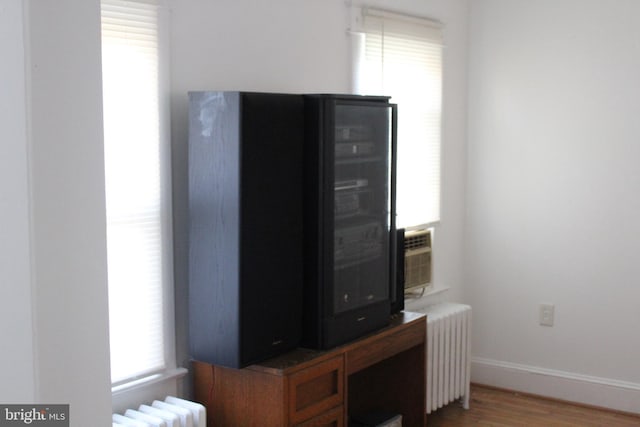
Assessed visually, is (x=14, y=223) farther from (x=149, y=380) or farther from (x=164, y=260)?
(x=149, y=380)

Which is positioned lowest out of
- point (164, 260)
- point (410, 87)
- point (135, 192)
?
point (164, 260)

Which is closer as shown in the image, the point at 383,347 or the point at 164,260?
the point at 164,260

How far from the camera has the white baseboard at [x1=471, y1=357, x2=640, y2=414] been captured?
4.35 meters

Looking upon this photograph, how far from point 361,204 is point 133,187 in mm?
1009

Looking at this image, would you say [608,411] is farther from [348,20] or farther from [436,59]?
[348,20]

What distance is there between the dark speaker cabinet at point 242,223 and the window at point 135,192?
0.37ft

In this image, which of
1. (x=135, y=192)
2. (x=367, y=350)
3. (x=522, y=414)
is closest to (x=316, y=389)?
(x=367, y=350)

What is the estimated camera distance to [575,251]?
4484mm

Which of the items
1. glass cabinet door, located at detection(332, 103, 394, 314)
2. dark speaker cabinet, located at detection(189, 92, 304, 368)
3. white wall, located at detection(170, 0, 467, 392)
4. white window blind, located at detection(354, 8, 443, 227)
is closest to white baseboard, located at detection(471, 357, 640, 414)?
white wall, located at detection(170, 0, 467, 392)

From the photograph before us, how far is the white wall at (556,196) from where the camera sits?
4324 millimetres

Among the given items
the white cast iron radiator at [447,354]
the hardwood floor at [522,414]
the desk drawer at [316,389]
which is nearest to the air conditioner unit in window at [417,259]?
the white cast iron radiator at [447,354]

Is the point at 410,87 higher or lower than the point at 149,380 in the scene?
higher

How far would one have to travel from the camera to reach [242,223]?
2727 millimetres

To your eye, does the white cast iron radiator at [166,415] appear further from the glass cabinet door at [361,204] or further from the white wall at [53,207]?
the glass cabinet door at [361,204]
